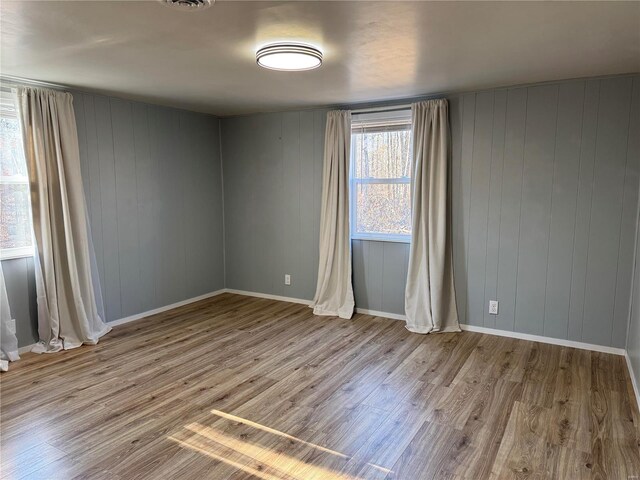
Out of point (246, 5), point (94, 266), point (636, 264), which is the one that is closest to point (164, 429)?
point (94, 266)

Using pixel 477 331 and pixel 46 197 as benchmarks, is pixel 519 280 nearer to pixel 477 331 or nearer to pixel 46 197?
pixel 477 331

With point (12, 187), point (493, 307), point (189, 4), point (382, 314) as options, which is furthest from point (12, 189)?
point (493, 307)

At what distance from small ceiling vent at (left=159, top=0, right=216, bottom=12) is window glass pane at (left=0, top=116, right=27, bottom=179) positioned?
2.42 meters

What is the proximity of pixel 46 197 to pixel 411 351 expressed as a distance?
135 inches

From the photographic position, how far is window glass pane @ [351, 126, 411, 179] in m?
4.45

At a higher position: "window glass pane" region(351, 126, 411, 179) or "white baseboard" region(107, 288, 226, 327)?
"window glass pane" region(351, 126, 411, 179)

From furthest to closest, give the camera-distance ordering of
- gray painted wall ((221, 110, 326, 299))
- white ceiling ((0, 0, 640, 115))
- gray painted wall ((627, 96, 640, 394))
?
1. gray painted wall ((221, 110, 326, 299))
2. gray painted wall ((627, 96, 640, 394))
3. white ceiling ((0, 0, 640, 115))

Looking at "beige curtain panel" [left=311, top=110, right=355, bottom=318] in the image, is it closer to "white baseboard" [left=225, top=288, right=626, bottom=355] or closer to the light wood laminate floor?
"white baseboard" [left=225, top=288, right=626, bottom=355]

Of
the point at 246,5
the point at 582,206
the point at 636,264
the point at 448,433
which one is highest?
the point at 246,5

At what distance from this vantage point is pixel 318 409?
278cm

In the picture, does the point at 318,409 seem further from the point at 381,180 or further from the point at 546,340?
the point at 381,180

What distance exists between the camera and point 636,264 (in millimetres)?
3318

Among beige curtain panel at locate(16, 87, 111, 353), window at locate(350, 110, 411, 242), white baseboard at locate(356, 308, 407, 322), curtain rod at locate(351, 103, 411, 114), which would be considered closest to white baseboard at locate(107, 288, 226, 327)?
beige curtain panel at locate(16, 87, 111, 353)

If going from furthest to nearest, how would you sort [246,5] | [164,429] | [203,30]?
1. [164,429]
2. [203,30]
3. [246,5]
